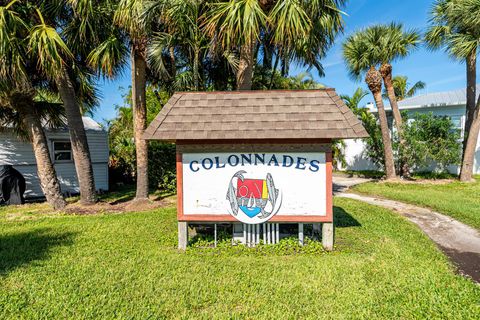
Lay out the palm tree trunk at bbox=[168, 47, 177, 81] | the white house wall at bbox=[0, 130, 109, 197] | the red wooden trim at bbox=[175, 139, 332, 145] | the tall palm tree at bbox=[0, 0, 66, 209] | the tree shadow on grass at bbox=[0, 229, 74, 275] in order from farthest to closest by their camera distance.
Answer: the white house wall at bbox=[0, 130, 109, 197]
the palm tree trunk at bbox=[168, 47, 177, 81]
the tall palm tree at bbox=[0, 0, 66, 209]
the red wooden trim at bbox=[175, 139, 332, 145]
the tree shadow on grass at bbox=[0, 229, 74, 275]

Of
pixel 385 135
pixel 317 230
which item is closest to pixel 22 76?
pixel 317 230

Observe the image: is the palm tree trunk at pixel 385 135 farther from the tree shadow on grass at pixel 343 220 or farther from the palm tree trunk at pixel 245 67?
the palm tree trunk at pixel 245 67

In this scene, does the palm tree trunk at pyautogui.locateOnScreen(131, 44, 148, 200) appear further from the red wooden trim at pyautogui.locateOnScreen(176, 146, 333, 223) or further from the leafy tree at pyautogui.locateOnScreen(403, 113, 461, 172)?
the leafy tree at pyautogui.locateOnScreen(403, 113, 461, 172)

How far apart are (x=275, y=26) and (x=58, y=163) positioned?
34.3 ft

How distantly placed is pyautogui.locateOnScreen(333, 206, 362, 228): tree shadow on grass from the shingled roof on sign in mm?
→ 3171

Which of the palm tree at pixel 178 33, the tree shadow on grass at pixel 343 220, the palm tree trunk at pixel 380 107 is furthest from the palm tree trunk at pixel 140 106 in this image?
the palm tree trunk at pixel 380 107

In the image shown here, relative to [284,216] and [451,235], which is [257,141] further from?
[451,235]

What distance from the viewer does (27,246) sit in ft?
19.1

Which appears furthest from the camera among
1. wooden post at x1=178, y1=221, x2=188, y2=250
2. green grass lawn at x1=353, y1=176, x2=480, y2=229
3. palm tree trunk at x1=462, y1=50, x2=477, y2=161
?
palm tree trunk at x1=462, y1=50, x2=477, y2=161

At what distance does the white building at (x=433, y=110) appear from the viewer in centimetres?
1727

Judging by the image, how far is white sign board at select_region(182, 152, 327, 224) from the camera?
5.42m

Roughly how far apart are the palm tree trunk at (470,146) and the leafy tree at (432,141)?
1.93 ft

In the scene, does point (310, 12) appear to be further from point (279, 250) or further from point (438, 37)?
point (438, 37)

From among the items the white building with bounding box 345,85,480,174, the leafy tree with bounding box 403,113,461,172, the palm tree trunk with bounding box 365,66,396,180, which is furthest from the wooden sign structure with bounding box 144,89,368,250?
the white building with bounding box 345,85,480,174
